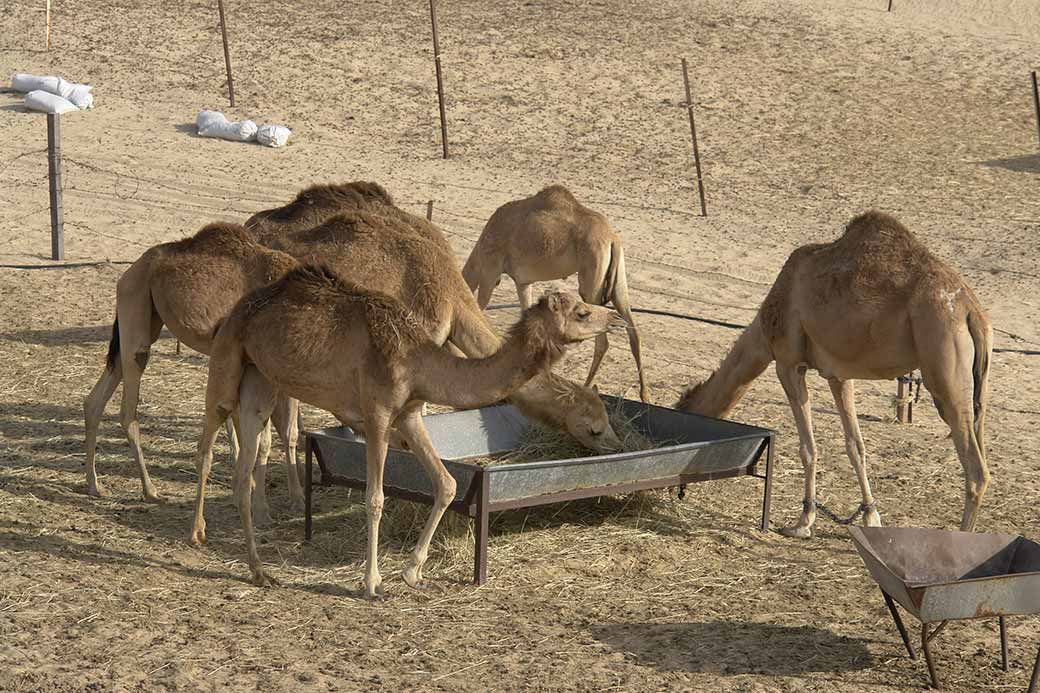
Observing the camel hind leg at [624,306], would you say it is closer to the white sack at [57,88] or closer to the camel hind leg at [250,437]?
the camel hind leg at [250,437]

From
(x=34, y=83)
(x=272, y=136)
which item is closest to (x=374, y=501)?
(x=272, y=136)

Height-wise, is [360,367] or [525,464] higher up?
[360,367]

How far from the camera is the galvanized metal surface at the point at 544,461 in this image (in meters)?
7.71

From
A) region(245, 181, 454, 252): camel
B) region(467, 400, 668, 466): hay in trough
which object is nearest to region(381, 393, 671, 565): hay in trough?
region(467, 400, 668, 466): hay in trough

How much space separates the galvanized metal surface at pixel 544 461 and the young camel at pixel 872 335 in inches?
19.0

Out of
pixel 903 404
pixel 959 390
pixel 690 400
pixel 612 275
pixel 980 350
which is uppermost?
pixel 980 350

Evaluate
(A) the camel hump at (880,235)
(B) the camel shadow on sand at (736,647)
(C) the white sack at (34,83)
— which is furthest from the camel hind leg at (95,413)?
(C) the white sack at (34,83)

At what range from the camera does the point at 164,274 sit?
8500 mm

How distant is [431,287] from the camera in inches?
348

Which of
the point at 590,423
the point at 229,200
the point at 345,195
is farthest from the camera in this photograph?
the point at 229,200

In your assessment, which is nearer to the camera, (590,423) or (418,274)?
(590,423)

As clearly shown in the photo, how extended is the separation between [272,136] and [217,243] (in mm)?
11765

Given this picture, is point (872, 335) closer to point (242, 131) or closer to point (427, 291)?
point (427, 291)

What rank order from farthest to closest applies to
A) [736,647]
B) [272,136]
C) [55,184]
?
1. [272,136]
2. [55,184]
3. [736,647]
